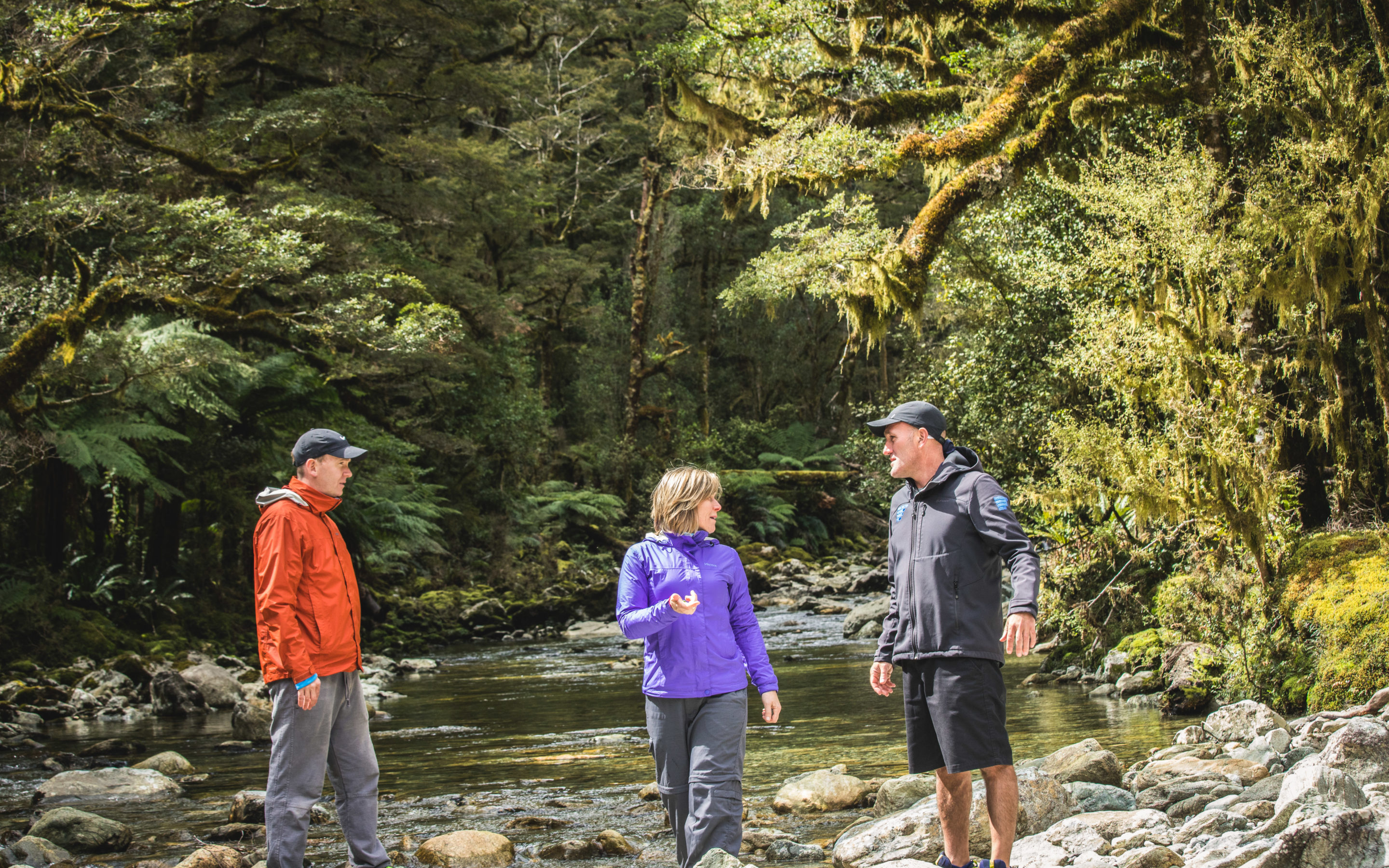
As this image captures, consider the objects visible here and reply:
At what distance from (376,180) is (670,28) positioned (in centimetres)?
1386

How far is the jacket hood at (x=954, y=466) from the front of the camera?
12.7 ft

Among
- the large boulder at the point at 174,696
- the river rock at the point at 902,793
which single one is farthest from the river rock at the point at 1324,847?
the large boulder at the point at 174,696

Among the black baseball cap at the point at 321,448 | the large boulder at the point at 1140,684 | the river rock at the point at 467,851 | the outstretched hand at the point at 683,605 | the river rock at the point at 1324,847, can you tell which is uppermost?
the black baseball cap at the point at 321,448

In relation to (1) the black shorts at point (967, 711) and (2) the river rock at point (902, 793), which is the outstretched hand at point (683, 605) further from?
(2) the river rock at point (902, 793)

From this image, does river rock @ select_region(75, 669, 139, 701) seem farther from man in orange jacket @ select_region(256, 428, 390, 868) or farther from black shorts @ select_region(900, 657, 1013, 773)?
black shorts @ select_region(900, 657, 1013, 773)

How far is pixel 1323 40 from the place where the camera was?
941 centimetres

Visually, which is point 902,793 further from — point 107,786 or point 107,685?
point 107,685

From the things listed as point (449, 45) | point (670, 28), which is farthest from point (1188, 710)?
point (670, 28)

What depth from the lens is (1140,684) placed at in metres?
8.95

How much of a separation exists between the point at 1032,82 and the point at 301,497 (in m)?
9.25

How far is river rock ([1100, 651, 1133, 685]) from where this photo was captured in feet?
31.2

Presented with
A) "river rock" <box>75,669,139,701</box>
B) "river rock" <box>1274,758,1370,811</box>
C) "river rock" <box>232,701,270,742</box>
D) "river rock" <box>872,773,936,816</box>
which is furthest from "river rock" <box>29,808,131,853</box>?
"river rock" <box>75,669,139,701</box>

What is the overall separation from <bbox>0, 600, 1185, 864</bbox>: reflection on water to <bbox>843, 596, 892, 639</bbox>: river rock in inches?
108

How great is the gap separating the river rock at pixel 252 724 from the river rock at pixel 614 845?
4824 millimetres
